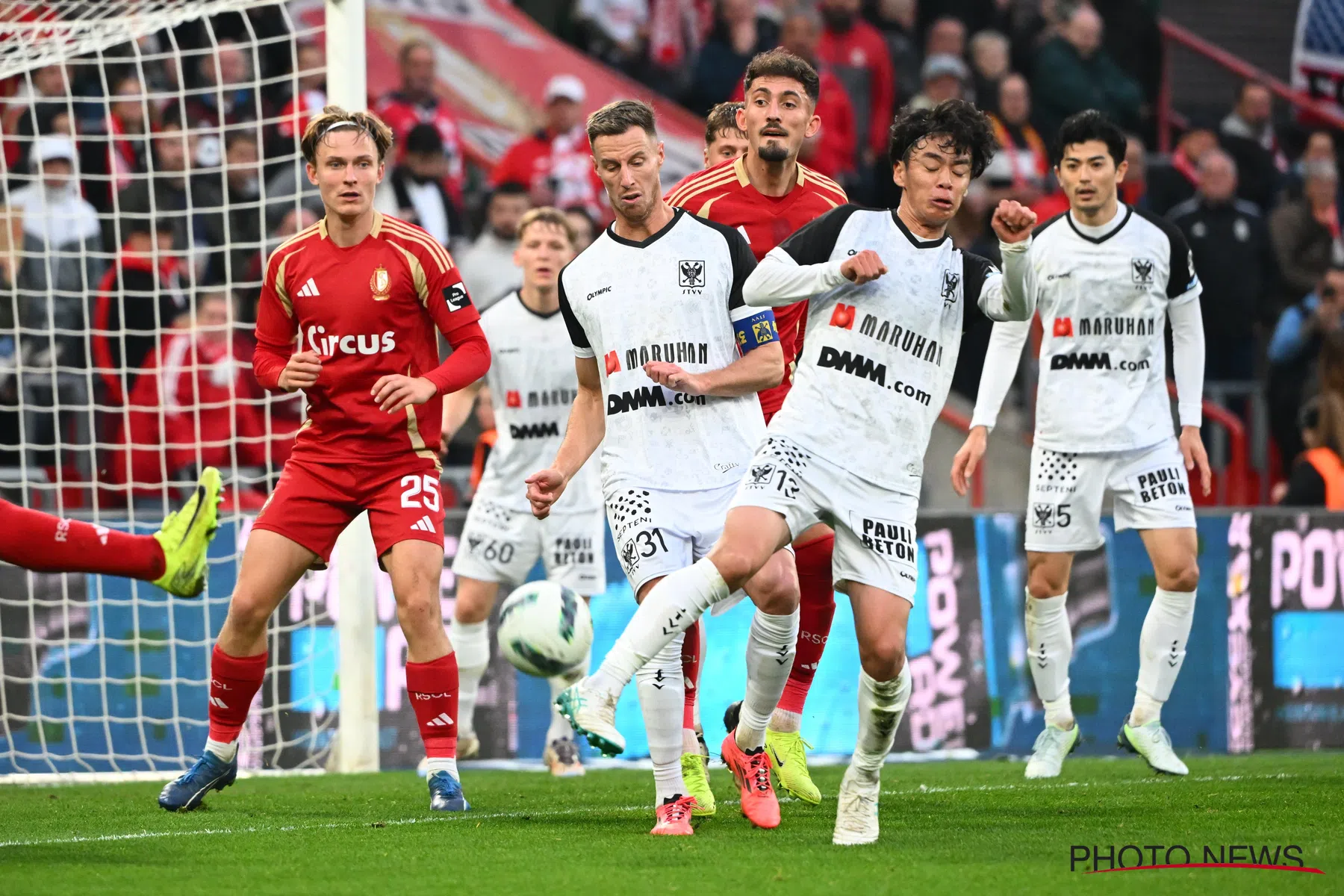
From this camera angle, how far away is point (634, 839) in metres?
5.65

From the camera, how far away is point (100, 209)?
427 inches

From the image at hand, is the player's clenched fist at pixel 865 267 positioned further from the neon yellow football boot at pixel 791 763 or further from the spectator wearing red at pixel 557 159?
the spectator wearing red at pixel 557 159

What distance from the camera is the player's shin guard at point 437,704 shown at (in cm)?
654

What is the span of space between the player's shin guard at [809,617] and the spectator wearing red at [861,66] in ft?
26.5

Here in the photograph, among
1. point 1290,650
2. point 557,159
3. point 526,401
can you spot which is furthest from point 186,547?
point 557,159

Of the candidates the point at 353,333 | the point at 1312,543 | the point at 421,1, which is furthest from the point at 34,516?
the point at 421,1

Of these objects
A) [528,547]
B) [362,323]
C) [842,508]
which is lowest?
[528,547]

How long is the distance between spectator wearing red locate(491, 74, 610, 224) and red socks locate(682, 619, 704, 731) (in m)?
6.43

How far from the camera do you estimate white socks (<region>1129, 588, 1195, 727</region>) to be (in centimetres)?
785

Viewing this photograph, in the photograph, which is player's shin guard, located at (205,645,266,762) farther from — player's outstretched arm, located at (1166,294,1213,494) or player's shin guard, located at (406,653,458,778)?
player's outstretched arm, located at (1166,294,1213,494)

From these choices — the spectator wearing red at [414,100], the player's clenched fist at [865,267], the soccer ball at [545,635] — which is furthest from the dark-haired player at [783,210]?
the spectator wearing red at [414,100]

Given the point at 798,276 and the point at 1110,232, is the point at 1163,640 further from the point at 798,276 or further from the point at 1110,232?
the point at 798,276

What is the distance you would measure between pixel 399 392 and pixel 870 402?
1.72 metres

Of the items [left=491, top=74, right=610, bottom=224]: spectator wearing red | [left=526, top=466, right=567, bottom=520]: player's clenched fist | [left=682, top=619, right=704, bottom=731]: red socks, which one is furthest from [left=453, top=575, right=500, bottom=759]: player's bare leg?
[left=491, top=74, right=610, bottom=224]: spectator wearing red
